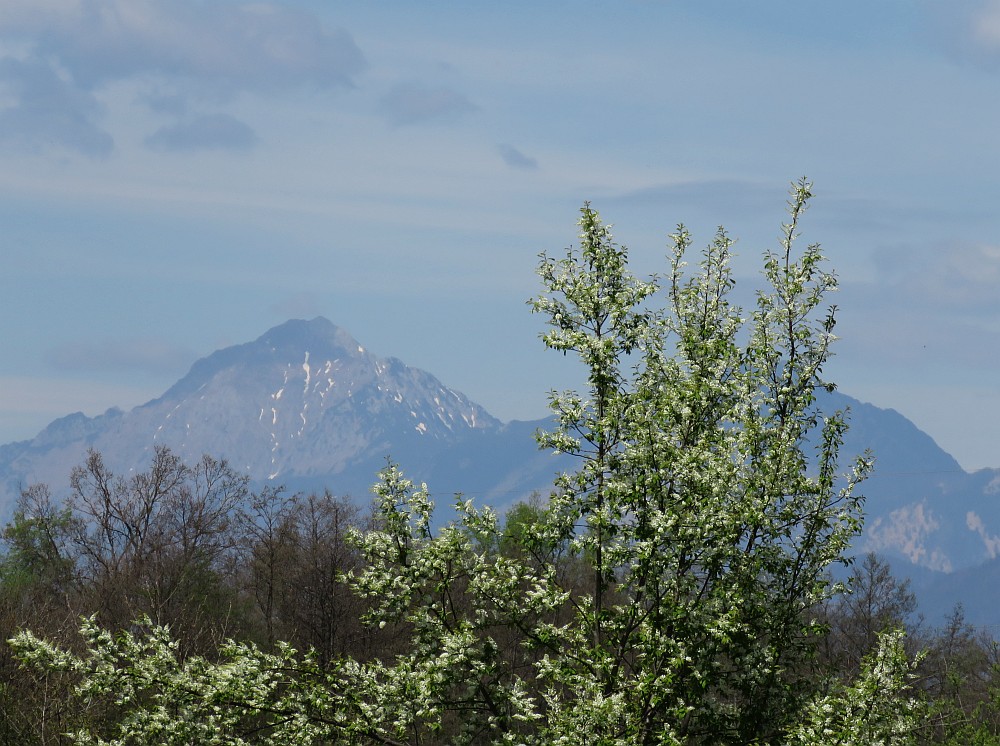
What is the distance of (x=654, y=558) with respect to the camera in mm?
18266

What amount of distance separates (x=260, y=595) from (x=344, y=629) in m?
12.7

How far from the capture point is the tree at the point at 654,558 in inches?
715

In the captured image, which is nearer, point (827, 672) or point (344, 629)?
point (827, 672)

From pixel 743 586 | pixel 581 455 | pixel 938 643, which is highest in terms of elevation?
pixel 581 455

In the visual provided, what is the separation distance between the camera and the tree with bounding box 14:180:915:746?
1817 centimetres

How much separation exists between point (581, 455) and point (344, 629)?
43.7 meters

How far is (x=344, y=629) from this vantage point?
203ft

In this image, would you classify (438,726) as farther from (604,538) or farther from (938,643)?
(938,643)

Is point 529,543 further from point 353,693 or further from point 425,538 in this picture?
point 353,693

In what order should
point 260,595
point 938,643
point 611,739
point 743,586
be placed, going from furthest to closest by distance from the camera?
point 938,643, point 260,595, point 743,586, point 611,739

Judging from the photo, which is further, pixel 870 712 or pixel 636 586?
pixel 636 586

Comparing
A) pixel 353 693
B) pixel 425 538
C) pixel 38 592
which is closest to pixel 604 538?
pixel 425 538

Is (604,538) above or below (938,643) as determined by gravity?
above

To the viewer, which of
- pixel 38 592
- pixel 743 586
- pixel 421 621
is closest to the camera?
pixel 743 586
